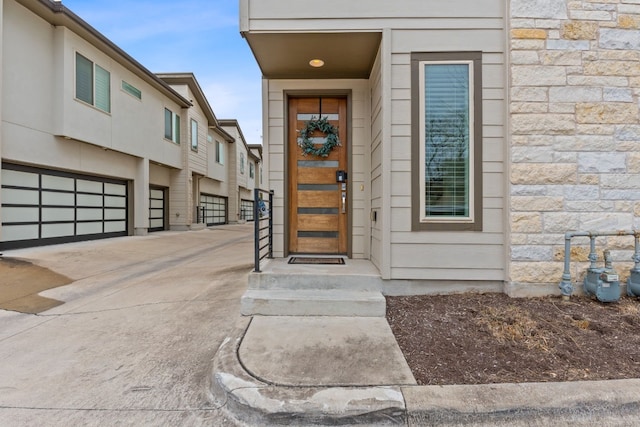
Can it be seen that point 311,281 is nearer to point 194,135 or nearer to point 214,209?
point 194,135

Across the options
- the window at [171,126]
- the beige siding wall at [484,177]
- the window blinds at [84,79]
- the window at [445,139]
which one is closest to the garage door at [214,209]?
the window at [171,126]

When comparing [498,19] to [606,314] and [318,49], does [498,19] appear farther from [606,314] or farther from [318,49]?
[606,314]

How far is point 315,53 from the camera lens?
3865 mm

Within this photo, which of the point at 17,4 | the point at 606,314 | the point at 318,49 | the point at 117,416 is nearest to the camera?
the point at 117,416

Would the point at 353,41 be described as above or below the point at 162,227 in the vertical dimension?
above

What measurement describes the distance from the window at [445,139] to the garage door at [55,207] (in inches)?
336

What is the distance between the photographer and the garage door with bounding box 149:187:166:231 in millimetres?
12530

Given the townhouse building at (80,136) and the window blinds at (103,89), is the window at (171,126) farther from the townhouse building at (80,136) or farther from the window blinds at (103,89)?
the window blinds at (103,89)

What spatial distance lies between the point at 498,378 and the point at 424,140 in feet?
7.64

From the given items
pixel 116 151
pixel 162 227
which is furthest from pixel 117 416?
pixel 162 227

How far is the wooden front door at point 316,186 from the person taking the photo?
4547 mm

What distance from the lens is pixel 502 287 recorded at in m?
3.43

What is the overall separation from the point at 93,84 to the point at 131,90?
177 centimetres

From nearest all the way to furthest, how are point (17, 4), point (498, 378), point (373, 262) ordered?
1. point (498, 378)
2. point (373, 262)
3. point (17, 4)
